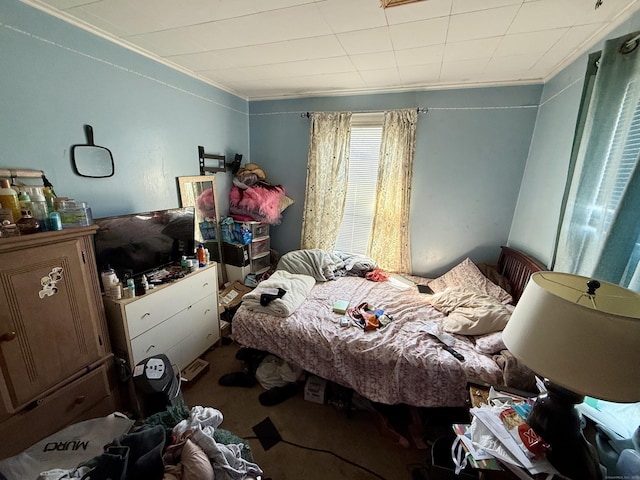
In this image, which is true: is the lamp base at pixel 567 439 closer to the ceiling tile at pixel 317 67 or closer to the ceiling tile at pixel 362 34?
the ceiling tile at pixel 362 34

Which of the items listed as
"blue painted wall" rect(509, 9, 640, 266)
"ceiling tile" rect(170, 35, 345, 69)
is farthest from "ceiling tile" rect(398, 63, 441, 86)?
"blue painted wall" rect(509, 9, 640, 266)

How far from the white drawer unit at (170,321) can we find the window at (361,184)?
66.8 inches

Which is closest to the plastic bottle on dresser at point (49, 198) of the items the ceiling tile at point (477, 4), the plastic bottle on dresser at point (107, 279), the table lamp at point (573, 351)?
the plastic bottle on dresser at point (107, 279)

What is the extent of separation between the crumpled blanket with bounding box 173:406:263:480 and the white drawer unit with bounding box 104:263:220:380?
95 cm

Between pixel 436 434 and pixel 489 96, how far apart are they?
118 inches

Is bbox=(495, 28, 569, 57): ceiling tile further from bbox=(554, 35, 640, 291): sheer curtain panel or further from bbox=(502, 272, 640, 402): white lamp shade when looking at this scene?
bbox=(502, 272, 640, 402): white lamp shade

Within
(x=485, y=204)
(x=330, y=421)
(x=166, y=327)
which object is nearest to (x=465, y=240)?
(x=485, y=204)

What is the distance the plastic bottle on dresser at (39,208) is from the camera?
132 centimetres

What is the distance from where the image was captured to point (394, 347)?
1.67m

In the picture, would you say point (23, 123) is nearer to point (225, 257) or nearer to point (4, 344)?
point (4, 344)

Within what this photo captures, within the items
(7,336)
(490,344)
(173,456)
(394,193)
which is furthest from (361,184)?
(7,336)

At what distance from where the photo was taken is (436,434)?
1.65 m

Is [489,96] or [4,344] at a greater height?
[489,96]

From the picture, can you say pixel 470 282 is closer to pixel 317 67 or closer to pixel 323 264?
pixel 323 264
